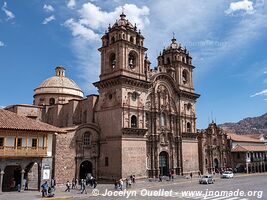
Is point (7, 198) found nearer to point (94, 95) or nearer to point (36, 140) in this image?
point (36, 140)

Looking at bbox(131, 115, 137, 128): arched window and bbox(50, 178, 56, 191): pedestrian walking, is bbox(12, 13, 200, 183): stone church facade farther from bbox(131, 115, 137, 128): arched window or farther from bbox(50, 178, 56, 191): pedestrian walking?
bbox(50, 178, 56, 191): pedestrian walking

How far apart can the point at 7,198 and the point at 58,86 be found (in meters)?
32.0

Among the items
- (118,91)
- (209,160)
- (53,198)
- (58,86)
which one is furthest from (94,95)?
(209,160)

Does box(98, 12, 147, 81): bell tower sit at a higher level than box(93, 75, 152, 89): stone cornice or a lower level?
higher

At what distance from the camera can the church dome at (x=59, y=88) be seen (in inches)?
2148

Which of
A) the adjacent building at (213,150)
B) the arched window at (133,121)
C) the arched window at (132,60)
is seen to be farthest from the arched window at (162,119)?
the adjacent building at (213,150)

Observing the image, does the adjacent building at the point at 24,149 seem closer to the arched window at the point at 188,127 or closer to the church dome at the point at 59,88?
the church dome at the point at 59,88

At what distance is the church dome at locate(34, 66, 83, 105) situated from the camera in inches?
2148

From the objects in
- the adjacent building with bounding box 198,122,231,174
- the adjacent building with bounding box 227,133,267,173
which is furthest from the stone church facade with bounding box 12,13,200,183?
the adjacent building with bounding box 227,133,267,173

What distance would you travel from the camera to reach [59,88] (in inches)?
2153

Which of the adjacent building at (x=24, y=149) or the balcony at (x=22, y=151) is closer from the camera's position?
the balcony at (x=22, y=151)

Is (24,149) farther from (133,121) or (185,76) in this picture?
(185,76)

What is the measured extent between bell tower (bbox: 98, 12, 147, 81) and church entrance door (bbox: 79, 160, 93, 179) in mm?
12716

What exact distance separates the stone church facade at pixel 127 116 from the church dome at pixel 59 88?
7.9 inches
